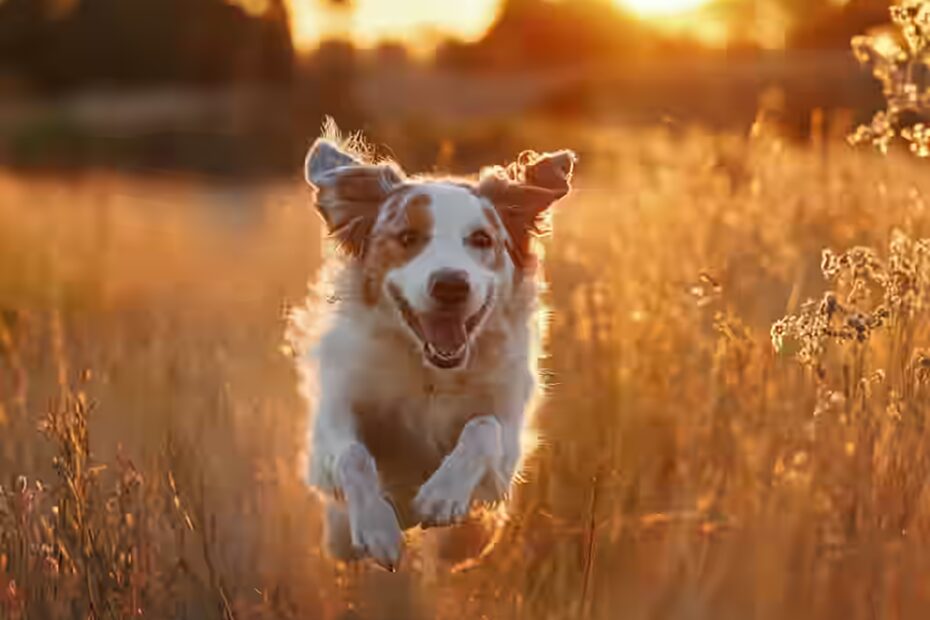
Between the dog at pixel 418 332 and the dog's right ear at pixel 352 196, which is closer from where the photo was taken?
the dog at pixel 418 332

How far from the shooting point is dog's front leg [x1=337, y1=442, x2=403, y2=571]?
3.81 meters

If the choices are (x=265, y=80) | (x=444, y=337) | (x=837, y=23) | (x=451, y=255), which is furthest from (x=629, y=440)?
(x=265, y=80)

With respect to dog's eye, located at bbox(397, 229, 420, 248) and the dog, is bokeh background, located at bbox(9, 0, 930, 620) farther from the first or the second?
dog's eye, located at bbox(397, 229, 420, 248)

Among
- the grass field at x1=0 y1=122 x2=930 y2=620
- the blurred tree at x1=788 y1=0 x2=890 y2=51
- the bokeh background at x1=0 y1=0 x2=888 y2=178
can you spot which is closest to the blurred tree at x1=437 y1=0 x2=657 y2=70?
the bokeh background at x1=0 y1=0 x2=888 y2=178

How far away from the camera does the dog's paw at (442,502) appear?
3.79 metres

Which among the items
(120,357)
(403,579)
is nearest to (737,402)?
(403,579)

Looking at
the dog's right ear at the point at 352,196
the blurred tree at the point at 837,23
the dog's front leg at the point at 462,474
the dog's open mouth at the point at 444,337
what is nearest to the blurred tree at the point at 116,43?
the blurred tree at the point at 837,23

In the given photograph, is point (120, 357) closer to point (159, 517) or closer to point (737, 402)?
point (159, 517)

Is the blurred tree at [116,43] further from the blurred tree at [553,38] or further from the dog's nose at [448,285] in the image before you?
the dog's nose at [448,285]

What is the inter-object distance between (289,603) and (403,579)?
47cm

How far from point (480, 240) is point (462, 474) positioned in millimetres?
811

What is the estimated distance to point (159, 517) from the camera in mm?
4363

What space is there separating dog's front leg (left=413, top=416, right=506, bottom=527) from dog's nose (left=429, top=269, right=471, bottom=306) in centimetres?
46

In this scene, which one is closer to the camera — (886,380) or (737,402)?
(886,380)
